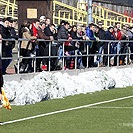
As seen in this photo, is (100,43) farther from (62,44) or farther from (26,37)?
(26,37)

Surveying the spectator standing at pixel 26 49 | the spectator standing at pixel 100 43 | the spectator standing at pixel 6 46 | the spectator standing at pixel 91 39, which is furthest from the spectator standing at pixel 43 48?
the spectator standing at pixel 100 43

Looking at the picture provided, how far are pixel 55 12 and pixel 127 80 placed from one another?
15463mm

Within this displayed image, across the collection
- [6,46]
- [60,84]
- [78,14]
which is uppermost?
[78,14]

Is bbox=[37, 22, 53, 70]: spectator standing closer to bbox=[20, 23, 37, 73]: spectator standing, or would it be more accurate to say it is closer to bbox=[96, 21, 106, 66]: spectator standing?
bbox=[20, 23, 37, 73]: spectator standing

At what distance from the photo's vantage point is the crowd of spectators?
21250mm

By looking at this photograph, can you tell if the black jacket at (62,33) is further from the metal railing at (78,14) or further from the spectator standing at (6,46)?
the metal railing at (78,14)

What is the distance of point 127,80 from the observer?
78.6ft

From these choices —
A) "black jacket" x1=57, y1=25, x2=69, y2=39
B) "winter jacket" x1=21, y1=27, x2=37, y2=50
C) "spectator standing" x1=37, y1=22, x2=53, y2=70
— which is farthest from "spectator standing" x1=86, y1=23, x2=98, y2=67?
"winter jacket" x1=21, y1=27, x2=37, y2=50

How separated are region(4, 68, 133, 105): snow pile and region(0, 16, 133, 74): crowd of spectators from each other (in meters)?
1.31

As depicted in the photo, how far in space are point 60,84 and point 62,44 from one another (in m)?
4.21

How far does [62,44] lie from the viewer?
77.6ft

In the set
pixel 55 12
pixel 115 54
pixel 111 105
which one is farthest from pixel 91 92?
pixel 55 12

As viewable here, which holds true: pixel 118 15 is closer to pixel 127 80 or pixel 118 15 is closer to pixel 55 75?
pixel 127 80

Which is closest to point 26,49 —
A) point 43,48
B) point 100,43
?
point 43,48
